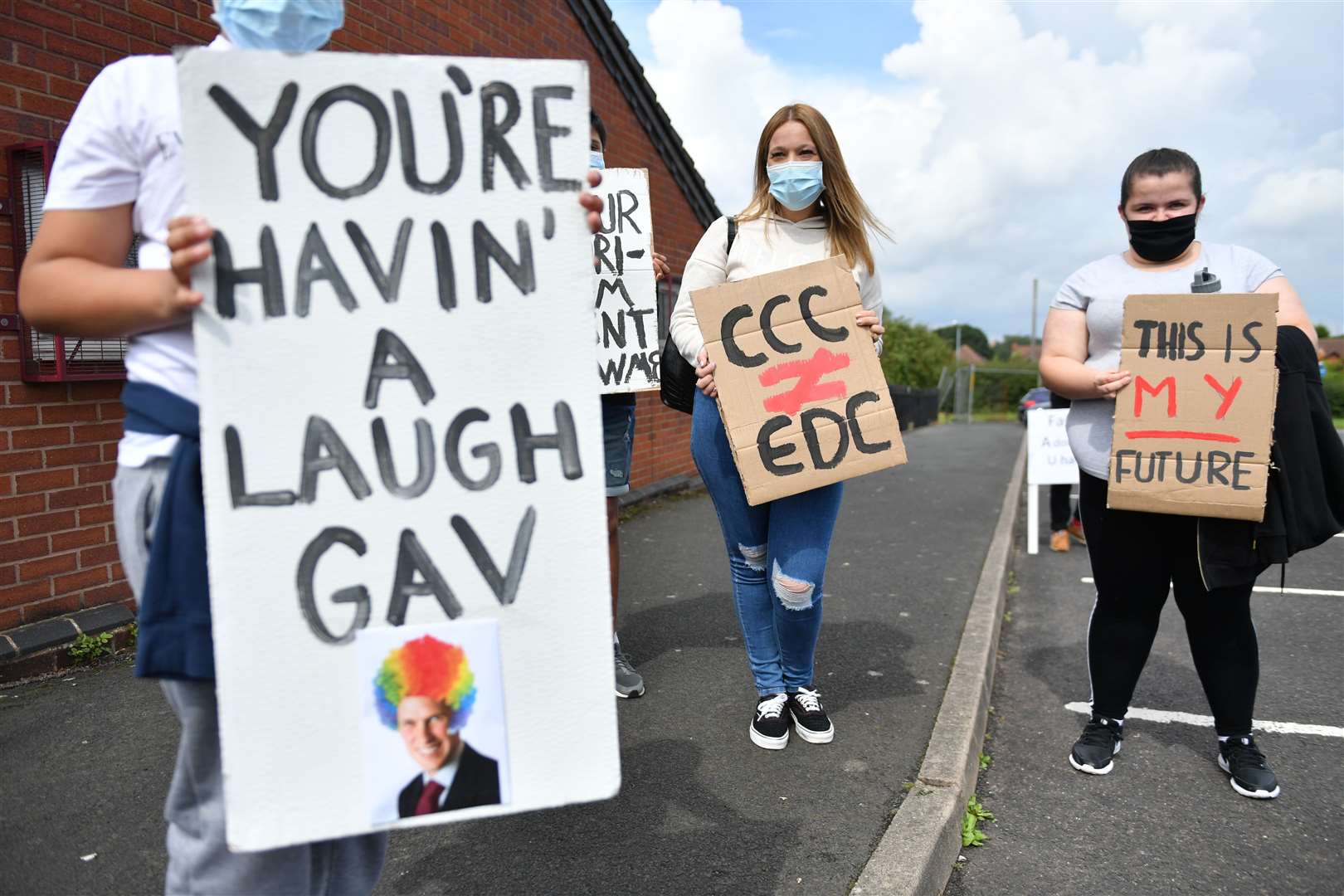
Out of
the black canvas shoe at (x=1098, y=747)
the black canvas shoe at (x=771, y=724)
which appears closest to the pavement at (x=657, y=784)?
the black canvas shoe at (x=771, y=724)

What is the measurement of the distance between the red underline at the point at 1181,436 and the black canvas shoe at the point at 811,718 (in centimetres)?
135

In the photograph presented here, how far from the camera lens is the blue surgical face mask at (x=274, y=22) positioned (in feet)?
4.95

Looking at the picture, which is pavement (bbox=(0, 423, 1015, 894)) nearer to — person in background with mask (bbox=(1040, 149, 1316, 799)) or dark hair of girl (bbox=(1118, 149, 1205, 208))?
person in background with mask (bbox=(1040, 149, 1316, 799))

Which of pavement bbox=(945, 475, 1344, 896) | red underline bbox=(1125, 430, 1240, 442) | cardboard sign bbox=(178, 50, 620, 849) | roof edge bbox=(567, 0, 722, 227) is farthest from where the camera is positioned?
A: roof edge bbox=(567, 0, 722, 227)

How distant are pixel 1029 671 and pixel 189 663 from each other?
406cm

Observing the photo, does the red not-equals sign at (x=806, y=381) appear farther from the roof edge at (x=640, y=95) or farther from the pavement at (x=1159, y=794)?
the roof edge at (x=640, y=95)

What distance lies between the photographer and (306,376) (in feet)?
4.66

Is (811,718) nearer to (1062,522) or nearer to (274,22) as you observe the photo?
(274,22)

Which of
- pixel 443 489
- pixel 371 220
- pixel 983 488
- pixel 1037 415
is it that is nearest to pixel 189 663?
pixel 443 489

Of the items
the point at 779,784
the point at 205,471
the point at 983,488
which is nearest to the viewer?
the point at 205,471

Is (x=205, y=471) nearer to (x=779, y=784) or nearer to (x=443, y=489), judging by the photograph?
(x=443, y=489)

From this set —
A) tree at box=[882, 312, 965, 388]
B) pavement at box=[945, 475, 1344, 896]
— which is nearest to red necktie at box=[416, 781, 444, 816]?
pavement at box=[945, 475, 1344, 896]

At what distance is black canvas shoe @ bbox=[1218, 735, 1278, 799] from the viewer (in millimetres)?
3170

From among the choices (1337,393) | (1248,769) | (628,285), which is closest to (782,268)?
(628,285)
